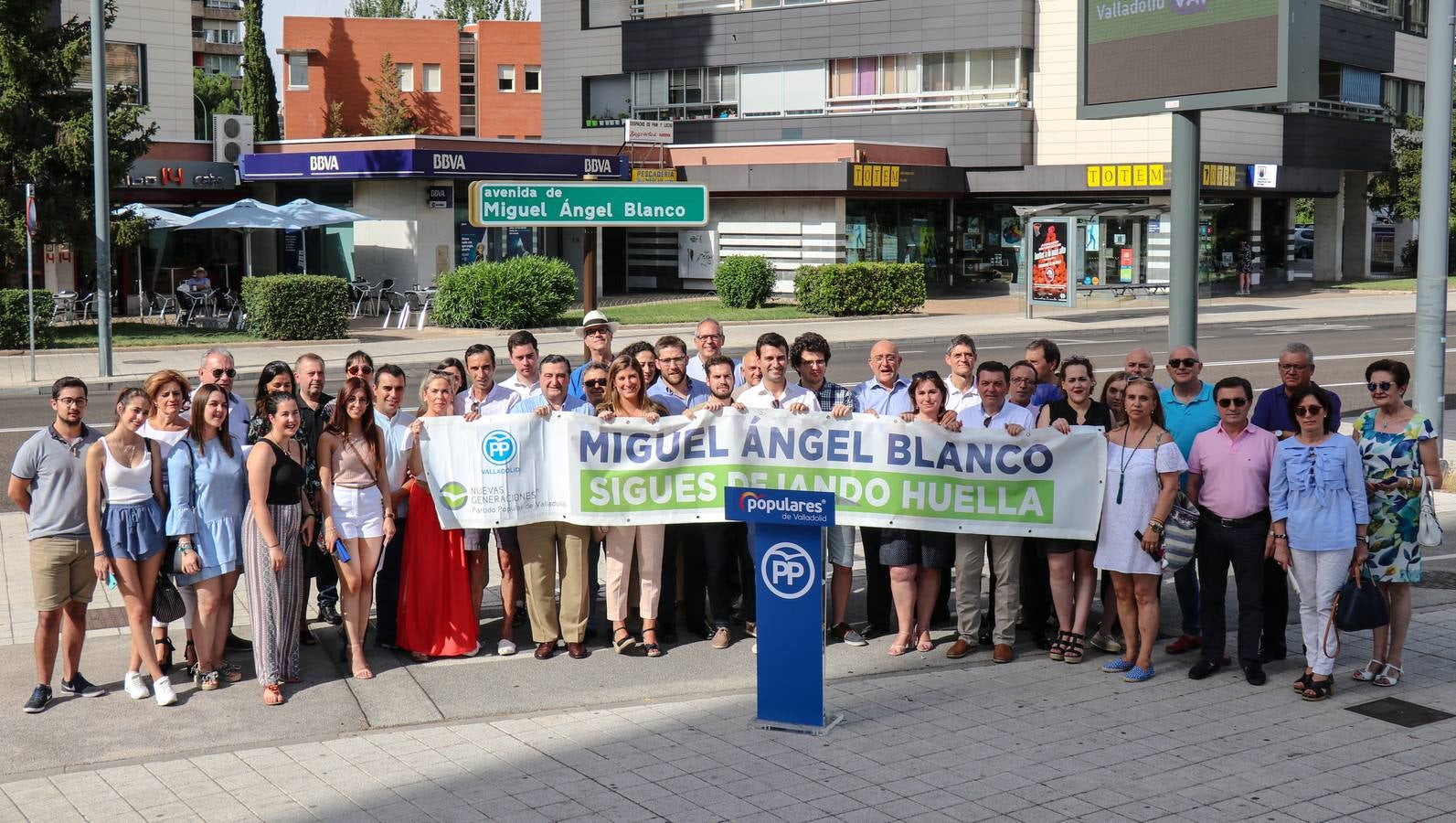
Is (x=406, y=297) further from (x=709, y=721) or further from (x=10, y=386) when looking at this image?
(x=709, y=721)

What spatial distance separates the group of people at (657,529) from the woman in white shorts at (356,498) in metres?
0.01

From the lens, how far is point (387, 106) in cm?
6725

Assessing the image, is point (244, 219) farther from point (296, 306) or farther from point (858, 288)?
point (858, 288)

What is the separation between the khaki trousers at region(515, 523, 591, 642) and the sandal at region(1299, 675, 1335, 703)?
4.15 metres

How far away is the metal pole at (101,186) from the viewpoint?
2358 centimetres

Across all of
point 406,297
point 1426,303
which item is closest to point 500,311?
point 406,297

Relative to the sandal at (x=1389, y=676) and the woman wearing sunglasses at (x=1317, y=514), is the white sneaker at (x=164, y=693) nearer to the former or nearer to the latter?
the woman wearing sunglasses at (x=1317, y=514)

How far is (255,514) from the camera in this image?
26.4 feet

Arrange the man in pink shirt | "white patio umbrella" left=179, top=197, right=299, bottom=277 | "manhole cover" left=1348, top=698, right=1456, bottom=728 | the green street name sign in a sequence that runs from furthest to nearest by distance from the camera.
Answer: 1. "white patio umbrella" left=179, top=197, right=299, bottom=277
2. the green street name sign
3. the man in pink shirt
4. "manhole cover" left=1348, top=698, right=1456, bottom=728

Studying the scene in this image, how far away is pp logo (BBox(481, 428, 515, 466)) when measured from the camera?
898 cm

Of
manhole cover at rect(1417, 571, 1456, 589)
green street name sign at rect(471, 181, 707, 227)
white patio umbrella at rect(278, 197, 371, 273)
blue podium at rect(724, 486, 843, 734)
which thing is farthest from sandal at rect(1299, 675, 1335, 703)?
white patio umbrella at rect(278, 197, 371, 273)

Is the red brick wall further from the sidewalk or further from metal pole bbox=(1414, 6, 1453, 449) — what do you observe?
metal pole bbox=(1414, 6, 1453, 449)

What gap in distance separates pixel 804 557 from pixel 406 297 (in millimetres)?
29154

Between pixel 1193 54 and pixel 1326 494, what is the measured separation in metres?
6.86
